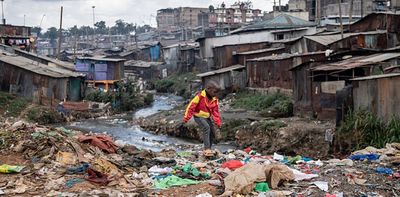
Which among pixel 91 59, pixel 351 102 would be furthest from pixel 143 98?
pixel 351 102

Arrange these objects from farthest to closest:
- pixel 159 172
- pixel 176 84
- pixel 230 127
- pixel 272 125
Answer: pixel 176 84, pixel 230 127, pixel 272 125, pixel 159 172

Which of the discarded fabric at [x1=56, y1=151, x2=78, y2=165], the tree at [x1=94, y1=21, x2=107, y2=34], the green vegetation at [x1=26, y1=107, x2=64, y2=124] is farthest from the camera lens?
the tree at [x1=94, y1=21, x2=107, y2=34]

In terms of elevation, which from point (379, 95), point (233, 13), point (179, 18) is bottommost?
point (379, 95)

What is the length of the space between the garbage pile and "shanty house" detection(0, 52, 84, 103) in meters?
18.0

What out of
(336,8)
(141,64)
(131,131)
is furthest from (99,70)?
(336,8)

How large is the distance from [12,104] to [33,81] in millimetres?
1747

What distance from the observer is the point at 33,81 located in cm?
2644

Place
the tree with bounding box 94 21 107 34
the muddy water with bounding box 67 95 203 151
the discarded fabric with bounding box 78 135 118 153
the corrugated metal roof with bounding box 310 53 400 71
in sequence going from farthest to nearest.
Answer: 1. the tree with bounding box 94 21 107 34
2. the muddy water with bounding box 67 95 203 151
3. the corrugated metal roof with bounding box 310 53 400 71
4. the discarded fabric with bounding box 78 135 118 153

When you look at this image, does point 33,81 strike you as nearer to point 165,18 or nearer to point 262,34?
point 262,34

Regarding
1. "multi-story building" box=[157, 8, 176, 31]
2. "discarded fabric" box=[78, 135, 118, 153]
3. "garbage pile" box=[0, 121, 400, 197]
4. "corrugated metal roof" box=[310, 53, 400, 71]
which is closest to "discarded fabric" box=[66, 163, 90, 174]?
"garbage pile" box=[0, 121, 400, 197]

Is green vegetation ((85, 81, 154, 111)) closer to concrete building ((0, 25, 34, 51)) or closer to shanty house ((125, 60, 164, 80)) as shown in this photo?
concrete building ((0, 25, 34, 51))

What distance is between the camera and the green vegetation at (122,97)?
95.6 ft

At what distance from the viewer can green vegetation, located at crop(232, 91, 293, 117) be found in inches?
780

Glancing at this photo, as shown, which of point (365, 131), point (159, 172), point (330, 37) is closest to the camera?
point (159, 172)
